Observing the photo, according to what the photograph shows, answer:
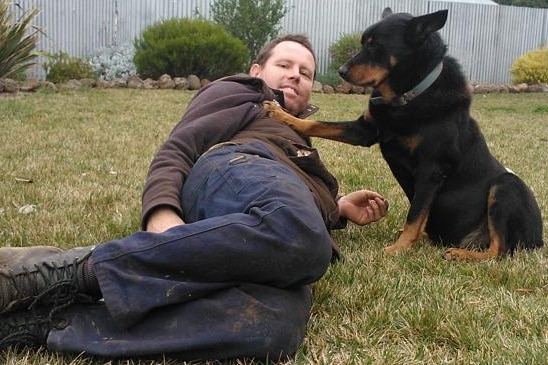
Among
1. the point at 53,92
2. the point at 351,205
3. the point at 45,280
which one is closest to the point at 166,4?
the point at 53,92

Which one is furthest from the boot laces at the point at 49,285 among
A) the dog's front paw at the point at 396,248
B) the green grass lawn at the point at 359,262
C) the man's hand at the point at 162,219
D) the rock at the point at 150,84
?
the rock at the point at 150,84

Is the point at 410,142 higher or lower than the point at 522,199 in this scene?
higher

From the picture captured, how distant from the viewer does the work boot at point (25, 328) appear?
1.74 meters

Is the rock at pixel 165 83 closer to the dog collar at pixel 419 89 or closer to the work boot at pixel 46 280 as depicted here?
the dog collar at pixel 419 89

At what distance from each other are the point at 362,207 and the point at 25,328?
6.41ft

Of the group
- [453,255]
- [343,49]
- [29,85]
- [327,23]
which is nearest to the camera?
[453,255]

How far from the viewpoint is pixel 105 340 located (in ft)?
5.59

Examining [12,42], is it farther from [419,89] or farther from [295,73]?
[419,89]

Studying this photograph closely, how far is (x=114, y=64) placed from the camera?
14180 mm

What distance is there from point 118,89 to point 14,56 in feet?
7.64

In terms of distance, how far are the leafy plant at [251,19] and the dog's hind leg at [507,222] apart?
41.9ft

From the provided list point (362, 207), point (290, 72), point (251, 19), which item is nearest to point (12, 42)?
point (251, 19)

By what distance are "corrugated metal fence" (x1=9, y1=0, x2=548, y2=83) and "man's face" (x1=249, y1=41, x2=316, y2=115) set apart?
9670 millimetres

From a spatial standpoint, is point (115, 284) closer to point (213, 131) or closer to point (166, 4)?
point (213, 131)
